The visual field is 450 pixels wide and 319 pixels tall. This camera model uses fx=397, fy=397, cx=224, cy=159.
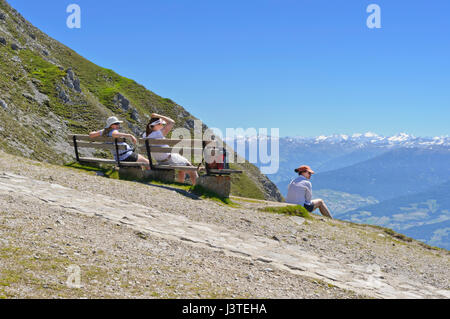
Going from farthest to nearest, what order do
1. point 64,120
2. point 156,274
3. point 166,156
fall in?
point 64,120
point 166,156
point 156,274

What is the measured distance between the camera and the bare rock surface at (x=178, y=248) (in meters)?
7.61

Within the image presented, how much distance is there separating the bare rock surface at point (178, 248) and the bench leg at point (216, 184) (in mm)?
1690

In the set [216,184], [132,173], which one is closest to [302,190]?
[216,184]

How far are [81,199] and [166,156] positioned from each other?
6.73 m

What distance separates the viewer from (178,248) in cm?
1005

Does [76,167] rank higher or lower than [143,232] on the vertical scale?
higher

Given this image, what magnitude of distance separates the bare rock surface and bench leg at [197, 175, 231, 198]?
1.69 m

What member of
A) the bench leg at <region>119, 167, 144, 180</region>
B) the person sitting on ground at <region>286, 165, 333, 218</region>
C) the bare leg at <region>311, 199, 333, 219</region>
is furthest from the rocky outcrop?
the bare leg at <region>311, 199, 333, 219</region>

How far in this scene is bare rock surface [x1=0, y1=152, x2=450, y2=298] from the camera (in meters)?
7.61

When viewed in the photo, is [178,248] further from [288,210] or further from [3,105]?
[3,105]

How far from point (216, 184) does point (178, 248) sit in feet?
28.1
